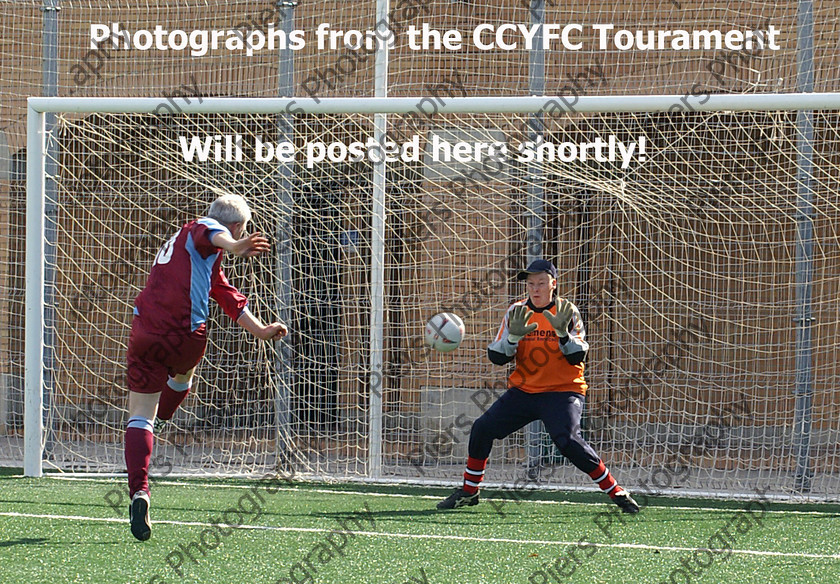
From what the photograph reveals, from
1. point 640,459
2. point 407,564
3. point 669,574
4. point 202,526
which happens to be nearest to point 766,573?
point 669,574

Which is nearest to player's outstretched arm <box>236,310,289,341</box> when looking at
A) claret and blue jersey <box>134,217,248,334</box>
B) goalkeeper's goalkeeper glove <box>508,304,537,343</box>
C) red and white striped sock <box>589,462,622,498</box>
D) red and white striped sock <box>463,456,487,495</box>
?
claret and blue jersey <box>134,217,248,334</box>

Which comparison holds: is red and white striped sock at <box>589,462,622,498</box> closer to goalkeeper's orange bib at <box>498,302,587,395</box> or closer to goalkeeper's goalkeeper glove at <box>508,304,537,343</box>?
goalkeeper's orange bib at <box>498,302,587,395</box>

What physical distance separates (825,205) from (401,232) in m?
3.04

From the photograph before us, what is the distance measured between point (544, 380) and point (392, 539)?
139 centimetres

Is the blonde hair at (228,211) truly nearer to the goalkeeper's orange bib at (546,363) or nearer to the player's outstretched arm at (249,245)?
the player's outstretched arm at (249,245)

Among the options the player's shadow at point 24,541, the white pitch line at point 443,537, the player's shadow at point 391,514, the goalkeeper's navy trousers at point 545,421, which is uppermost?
the goalkeeper's navy trousers at point 545,421

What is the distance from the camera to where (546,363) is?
585cm

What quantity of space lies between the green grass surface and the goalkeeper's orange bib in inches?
28.8

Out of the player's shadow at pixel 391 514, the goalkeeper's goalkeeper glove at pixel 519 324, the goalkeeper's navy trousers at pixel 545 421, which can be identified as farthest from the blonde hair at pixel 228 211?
the goalkeeper's navy trousers at pixel 545 421

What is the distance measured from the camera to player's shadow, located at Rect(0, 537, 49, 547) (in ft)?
15.3

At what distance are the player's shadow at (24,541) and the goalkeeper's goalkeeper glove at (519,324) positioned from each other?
2615 millimetres

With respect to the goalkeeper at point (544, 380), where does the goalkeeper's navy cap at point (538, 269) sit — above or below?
above

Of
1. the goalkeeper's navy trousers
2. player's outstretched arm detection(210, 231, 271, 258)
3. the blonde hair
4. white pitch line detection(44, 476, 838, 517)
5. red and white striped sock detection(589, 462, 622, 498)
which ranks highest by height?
the blonde hair

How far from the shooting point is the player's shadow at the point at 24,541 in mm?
4676
